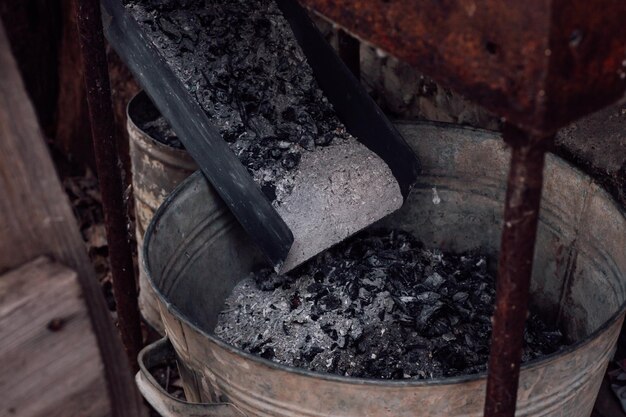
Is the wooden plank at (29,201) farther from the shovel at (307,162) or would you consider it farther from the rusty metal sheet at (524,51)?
the shovel at (307,162)

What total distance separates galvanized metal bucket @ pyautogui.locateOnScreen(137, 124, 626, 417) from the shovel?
0.10 metres

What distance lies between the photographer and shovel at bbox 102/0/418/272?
1989 millimetres

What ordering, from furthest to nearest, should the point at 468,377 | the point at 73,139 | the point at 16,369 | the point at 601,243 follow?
the point at 73,139 < the point at 601,243 < the point at 468,377 < the point at 16,369

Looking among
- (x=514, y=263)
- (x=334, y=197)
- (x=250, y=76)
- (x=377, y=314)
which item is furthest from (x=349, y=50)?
(x=514, y=263)

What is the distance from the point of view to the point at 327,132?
7.36 feet

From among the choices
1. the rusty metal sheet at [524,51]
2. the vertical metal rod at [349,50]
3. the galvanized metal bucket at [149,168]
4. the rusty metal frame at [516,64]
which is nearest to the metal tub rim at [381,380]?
the rusty metal frame at [516,64]

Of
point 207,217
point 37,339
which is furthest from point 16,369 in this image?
point 207,217

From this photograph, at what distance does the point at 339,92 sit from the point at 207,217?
1.82 feet

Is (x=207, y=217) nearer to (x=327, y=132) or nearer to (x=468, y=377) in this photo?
(x=327, y=132)

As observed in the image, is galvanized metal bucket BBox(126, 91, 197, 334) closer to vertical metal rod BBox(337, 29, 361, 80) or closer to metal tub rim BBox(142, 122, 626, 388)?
vertical metal rod BBox(337, 29, 361, 80)

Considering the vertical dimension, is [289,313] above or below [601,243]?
below

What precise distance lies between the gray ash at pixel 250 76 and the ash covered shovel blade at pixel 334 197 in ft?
0.16

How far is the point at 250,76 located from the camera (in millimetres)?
2215

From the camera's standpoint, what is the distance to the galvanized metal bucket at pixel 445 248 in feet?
4.59
